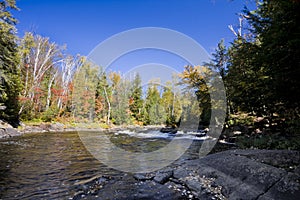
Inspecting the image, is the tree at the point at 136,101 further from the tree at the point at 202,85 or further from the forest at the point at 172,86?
the tree at the point at 202,85

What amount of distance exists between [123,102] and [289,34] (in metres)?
29.8

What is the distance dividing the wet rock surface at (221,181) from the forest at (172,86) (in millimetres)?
2166

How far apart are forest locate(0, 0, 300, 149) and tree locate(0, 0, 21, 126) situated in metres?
0.06

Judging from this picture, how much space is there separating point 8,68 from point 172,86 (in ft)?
93.1

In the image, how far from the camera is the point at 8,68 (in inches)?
Result: 647

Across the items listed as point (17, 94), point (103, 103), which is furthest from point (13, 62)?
point (103, 103)

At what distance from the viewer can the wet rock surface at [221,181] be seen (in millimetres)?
3648

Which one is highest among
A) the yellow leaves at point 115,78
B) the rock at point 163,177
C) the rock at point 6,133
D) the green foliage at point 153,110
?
the yellow leaves at point 115,78

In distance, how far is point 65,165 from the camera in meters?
6.56

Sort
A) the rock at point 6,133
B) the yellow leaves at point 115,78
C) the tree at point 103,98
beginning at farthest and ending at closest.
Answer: the yellow leaves at point 115,78, the tree at point 103,98, the rock at point 6,133

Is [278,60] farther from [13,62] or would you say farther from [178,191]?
[13,62]

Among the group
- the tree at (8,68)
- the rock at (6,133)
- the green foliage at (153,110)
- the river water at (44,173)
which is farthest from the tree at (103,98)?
the river water at (44,173)

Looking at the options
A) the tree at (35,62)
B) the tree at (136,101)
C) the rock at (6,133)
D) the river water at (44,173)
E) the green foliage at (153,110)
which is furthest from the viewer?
the green foliage at (153,110)

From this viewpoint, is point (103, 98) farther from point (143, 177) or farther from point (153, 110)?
point (143, 177)
